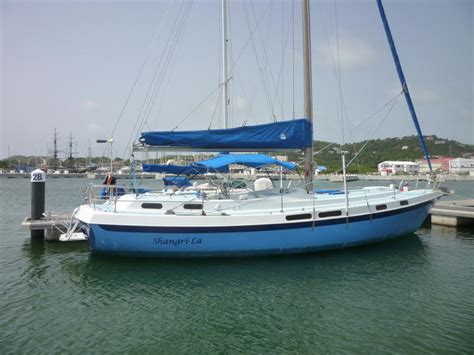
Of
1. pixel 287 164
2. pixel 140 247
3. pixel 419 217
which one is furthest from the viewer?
pixel 287 164

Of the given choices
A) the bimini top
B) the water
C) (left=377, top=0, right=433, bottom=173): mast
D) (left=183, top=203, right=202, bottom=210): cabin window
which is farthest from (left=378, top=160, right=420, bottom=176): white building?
(left=183, top=203, right=202, bottom=210): cabin window

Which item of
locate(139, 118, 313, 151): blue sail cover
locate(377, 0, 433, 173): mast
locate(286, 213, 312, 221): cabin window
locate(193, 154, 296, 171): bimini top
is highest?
locate(377, 0, 433, 173): mast

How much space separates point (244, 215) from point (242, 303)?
297 cm

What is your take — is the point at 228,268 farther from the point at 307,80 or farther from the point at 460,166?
the point at 460,166

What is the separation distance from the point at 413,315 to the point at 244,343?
11.7 ft

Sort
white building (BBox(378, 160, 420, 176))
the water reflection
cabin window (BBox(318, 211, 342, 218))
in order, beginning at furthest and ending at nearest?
white building (BBox(378, 160, 420, 176)), cabin window (BBox(318, 211, 342, 218)), the water reflection

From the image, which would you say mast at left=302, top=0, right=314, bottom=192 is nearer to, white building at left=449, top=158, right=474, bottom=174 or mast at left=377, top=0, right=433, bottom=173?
mast at left=377, top=0, right=433, bottom=173

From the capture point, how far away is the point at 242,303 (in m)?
7.61

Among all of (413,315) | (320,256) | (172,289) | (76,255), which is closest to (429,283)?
(413,315)

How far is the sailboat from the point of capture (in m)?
9.85

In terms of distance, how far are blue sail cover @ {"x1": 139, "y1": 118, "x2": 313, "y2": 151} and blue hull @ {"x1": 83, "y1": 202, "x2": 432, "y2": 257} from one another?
8.59 feet

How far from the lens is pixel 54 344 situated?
5953 millimetres

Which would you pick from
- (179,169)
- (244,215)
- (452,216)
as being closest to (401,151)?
(452,216)

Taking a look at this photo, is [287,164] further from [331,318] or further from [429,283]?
[331,318]
